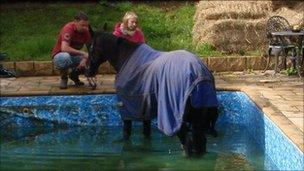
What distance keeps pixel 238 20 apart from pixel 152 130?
404 cm

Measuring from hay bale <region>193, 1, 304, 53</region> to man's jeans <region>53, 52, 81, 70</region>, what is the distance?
3.24m

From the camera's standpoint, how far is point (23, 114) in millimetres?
8414

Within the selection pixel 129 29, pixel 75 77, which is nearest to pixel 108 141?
pixel 129 29

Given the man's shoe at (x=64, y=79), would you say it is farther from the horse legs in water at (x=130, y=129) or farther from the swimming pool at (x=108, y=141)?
the horse legs in water at (x=130, y=129)

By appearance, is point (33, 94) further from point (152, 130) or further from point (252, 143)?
point (252, 143)

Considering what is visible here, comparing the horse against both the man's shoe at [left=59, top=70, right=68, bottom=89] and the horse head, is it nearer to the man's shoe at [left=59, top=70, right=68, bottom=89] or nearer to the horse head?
the horse head

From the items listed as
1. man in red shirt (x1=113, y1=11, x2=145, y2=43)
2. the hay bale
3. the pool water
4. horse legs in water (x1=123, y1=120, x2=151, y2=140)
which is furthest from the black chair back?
horse legs in water (x1=123, y1=120, x2=151, y2=140)

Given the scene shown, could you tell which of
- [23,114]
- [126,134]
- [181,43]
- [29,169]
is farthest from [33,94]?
[181,43]

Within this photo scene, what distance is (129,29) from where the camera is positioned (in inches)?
313

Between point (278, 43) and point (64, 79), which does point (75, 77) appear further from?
point (278, 43)

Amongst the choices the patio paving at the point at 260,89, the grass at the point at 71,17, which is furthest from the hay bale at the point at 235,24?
the patio paving at the point at 260,89

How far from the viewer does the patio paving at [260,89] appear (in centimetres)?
666

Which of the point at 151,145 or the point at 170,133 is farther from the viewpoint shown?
the point at 151,145

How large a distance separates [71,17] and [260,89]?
5337 millimetres
